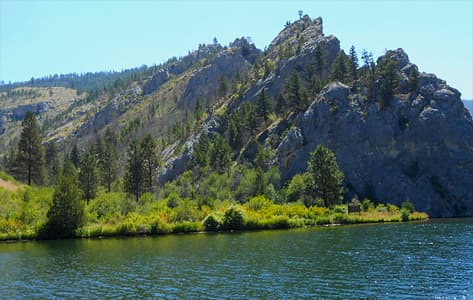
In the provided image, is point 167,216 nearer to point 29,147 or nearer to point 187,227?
point 187,227

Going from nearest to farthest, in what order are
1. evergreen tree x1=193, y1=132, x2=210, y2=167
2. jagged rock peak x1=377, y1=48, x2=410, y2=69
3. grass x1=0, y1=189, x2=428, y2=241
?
grass x1=0, y1=189, x2=428, y2=241 < evergreen tree x1=193, y1=132, x2=210, y2=167 < jagged rock peak x1=377, y1=48, x2=410, y2=69

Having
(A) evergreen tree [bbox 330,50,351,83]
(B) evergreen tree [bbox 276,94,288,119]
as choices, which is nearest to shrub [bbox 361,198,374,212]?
(B) evergreen tree [bbox 276,94,288,119]

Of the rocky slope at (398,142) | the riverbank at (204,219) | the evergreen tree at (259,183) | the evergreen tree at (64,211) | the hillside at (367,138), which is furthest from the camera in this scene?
the hillside at (367,138)

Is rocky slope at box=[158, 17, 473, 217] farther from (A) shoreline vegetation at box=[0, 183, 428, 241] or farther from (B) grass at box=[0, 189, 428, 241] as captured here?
(B) grass at box=[0, 189, 428, 241]

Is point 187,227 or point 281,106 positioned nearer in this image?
point 187,227

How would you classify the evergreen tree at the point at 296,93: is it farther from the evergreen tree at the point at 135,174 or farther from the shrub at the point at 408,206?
the evergreen tree at the point at 135,174

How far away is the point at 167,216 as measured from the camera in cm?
11119

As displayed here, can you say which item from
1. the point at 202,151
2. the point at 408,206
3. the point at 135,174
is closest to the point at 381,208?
the point at 408,206

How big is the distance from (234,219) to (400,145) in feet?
226

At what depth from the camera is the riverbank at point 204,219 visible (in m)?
101

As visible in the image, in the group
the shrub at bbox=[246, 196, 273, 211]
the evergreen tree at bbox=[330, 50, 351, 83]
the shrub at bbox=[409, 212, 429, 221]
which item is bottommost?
the shrub at bbox=[409, 212, 429, 221]

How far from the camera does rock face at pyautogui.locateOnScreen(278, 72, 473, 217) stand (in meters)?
140

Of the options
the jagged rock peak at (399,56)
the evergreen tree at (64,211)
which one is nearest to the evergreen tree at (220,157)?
the jagged rock peak at (399,56)

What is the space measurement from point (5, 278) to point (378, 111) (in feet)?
413
